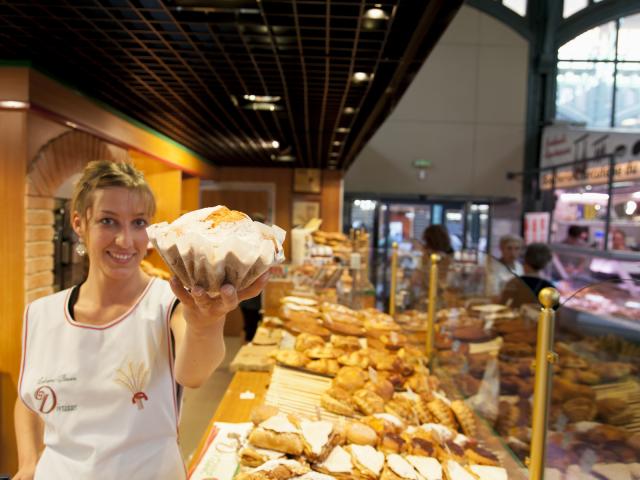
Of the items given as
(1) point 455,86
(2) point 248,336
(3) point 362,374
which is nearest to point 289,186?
(2) point 248,336

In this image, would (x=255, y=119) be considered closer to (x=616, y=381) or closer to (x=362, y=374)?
(x=362, y=374)

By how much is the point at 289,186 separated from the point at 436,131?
4244mm

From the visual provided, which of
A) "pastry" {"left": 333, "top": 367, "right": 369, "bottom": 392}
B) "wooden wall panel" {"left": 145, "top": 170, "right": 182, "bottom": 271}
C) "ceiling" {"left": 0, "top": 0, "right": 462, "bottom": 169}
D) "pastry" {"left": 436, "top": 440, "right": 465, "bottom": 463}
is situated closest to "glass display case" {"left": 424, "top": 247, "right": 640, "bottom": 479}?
"pastry" {"left": 436, "top": 440, "right": 465, "bottom": 463}

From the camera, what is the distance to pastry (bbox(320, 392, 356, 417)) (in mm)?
1797

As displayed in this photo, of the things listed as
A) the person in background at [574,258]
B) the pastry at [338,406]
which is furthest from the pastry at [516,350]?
the person in background at [574,258]

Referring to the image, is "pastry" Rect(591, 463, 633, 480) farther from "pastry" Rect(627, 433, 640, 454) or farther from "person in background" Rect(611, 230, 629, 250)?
"person in background" Rect(611, 230, 629, 250)

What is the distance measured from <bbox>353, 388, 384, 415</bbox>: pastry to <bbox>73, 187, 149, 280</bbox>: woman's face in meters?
0.97

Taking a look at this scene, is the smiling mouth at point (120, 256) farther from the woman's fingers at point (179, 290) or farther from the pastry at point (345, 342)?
the pastry at point (345, 342)

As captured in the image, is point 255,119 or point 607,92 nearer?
point 255,119

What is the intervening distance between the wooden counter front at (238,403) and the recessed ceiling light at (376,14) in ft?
5.29

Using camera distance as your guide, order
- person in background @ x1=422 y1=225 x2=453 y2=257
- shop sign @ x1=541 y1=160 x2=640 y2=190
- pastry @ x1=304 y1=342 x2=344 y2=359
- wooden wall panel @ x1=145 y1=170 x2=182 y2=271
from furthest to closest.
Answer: shop sign @ x1=541 y1=160 x2=640 y2=190 < wooden wall panel @ x1=145 y1=170 x2=182 y2=271 < person in background @ x1=422 y1=225 x2=453 y2=257 < pastry @ x1=304 y1=342 x2=344 y2=359

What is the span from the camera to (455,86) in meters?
11.1

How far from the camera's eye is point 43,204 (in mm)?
2982

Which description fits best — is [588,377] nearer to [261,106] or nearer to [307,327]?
[307,327]
